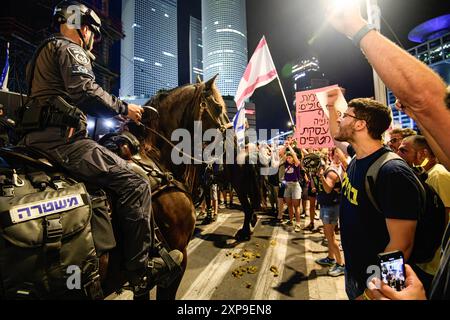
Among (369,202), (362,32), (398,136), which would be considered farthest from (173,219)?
(398,136)

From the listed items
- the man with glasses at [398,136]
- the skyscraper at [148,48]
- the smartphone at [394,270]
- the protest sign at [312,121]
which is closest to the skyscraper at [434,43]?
the skyscraper at [148,48]

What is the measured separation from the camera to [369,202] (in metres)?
1.95

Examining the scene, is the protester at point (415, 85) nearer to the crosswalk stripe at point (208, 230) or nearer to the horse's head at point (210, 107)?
the horse's head at point (210, 107)

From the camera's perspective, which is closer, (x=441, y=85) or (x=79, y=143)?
(x=441, y=85)

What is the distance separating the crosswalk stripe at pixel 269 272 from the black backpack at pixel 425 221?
9.26ft

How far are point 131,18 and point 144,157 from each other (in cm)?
8135

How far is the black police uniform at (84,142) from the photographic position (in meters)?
1.92

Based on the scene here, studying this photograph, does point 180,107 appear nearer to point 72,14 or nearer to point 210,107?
point 210,107

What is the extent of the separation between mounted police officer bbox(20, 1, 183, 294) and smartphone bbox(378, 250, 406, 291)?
1927mm

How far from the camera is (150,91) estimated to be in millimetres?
63719

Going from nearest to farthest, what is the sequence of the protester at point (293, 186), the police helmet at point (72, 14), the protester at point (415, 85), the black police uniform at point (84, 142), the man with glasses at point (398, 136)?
the protester at point (415, 85), the black police uniform at point (84, 142), the police helmet at point (72, 14), the man with glasses at point (398, 136), the protester at point (293, 186)

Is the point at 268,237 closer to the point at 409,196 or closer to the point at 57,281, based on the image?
the point at 409,196

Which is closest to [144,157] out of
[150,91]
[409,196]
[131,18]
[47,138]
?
[47,138]

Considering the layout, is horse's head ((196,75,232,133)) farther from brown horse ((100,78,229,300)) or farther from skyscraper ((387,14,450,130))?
skyscraper ((387,14,450,130))
